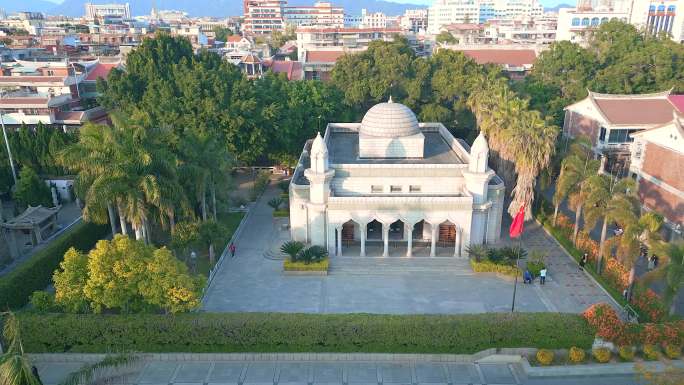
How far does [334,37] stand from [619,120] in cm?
9191

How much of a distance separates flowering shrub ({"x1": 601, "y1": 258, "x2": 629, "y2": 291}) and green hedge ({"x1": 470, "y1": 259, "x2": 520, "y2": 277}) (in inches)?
221

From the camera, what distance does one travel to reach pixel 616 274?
30188mm

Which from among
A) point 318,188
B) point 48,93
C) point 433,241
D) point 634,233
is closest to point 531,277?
point 433,241

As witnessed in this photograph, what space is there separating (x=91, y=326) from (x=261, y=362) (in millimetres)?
8487

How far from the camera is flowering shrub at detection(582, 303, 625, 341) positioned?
23688 millimetres

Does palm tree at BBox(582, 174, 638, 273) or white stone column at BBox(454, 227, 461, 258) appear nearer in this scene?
palm tree at BBox(582, 174, 638, 273)

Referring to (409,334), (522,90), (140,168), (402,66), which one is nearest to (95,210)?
(140,168)

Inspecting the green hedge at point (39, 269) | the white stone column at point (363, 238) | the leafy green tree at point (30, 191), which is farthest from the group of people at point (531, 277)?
the leafy green tree at point (30, 191)

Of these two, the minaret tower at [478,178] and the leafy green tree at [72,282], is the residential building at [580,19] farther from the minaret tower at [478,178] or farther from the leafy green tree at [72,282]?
the leafy green tree at [72,282]

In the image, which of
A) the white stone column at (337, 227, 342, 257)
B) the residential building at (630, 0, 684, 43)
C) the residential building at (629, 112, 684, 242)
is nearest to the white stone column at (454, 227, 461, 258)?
the white stone column at (337, 227, 342, 257)

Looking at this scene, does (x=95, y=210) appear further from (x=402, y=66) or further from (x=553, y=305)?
(x=402, y=66)

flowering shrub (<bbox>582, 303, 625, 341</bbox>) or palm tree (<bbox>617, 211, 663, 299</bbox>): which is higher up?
palm tree (<bbox>617, 211, 663, 299</bbox>)

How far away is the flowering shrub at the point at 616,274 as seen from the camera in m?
29.6

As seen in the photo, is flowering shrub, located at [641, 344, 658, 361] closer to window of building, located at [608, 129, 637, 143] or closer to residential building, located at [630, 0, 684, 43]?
window of building, located at [608, 129, 637, 143]
